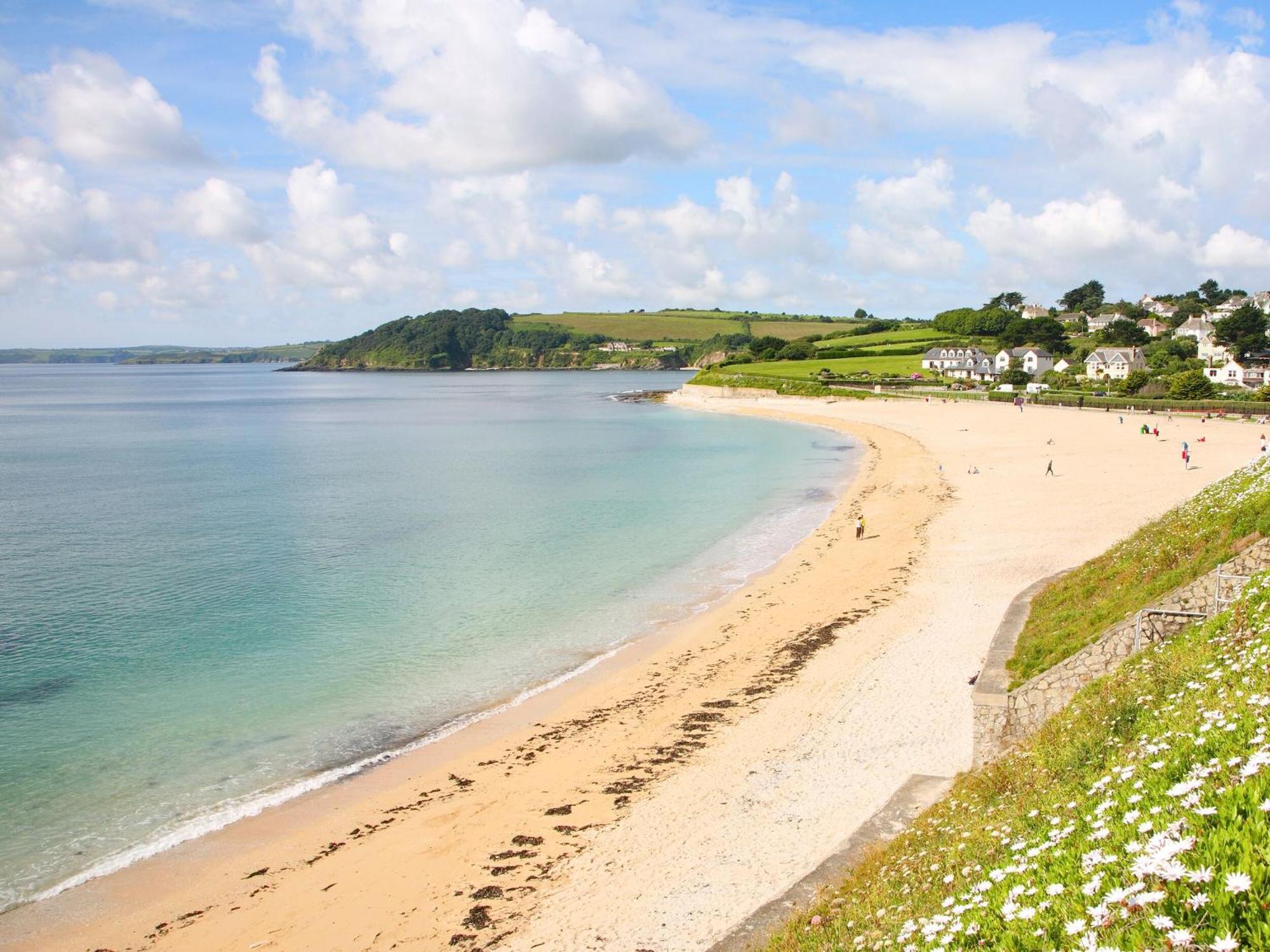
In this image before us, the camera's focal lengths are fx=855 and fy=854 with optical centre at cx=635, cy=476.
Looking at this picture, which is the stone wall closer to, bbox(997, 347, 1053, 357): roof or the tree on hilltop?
the tree on hilltop

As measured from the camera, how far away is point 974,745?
36.7 ft

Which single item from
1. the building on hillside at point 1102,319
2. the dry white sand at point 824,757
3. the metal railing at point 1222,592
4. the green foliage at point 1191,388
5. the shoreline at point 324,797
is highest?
the building on hillside at point 1102,319

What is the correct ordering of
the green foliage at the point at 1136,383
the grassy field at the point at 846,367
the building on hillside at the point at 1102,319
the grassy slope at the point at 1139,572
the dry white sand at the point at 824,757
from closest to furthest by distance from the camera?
the dry white sand at the point at 824,757 → the grassy slope at the point at 1139,572 → the green foliage at the point at 1136,383 → the grassy field at the point at 846,367 → the building on hillside at the point at 1102,319

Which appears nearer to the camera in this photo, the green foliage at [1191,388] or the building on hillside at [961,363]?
the green foliage at [1191,388]

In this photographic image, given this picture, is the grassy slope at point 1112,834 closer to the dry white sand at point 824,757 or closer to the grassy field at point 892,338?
the dry white sand at point 824,757

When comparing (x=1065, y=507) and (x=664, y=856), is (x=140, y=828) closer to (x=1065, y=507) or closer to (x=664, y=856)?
(x=664, y=856)

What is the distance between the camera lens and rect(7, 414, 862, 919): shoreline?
449 inches

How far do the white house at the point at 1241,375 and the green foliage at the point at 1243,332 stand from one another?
14.2 feet

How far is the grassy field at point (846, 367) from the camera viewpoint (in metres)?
116

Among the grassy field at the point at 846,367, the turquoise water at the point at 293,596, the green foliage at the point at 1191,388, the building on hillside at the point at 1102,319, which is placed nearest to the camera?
the turquoise water at the point at 293,596

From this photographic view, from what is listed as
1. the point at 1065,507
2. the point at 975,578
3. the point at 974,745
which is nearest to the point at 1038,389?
the point at 1065,507

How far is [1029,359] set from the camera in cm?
10819

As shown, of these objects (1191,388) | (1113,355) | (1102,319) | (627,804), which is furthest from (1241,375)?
(627,804)

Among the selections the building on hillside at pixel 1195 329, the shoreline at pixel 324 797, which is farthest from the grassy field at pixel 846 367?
the shoreline at pixel 324 797
